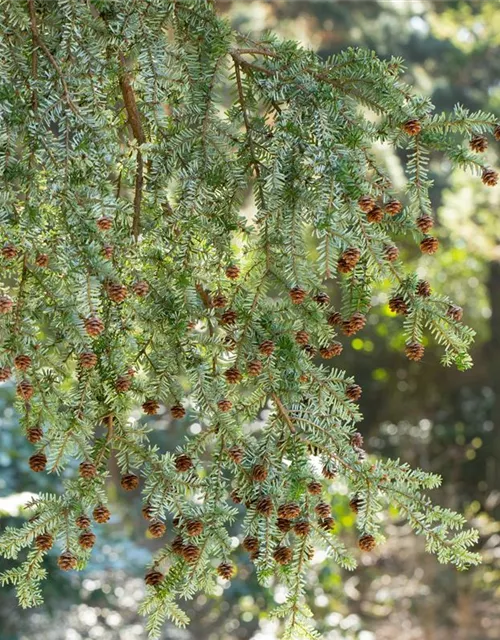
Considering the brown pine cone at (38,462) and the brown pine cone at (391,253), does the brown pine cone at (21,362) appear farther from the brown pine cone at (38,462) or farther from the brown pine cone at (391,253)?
the brown pine cone at (391,253)

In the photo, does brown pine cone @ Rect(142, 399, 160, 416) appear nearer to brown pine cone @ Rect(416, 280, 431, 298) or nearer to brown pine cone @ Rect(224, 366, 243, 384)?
brown pine cone @ Rect(224, 366, 243, 384)

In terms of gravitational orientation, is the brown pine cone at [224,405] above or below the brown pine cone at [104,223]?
below

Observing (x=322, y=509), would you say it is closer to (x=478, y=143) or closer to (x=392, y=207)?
(x=392, y=207)

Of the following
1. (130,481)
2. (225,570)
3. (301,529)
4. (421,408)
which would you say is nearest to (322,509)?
(301,529)

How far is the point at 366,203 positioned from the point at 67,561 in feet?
1.97

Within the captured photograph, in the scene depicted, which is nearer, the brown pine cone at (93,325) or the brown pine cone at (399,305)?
the brown pine cone at (93,325)

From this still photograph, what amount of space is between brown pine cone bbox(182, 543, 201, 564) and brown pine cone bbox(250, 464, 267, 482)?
0.39 feet

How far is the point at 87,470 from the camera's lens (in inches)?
46.4

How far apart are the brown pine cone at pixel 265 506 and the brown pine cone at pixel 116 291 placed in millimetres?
319

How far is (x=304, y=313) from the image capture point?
4.25 feet

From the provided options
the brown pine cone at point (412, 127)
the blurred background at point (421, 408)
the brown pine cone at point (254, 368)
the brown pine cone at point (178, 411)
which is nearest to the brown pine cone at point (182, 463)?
the brown pine cone at point (178, 411)

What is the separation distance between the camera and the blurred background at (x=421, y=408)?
444cm

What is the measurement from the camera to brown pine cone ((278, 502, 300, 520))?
1.16 metres

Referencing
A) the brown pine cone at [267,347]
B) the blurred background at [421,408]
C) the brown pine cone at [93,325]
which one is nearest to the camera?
the brown pine cone at [93,325]
